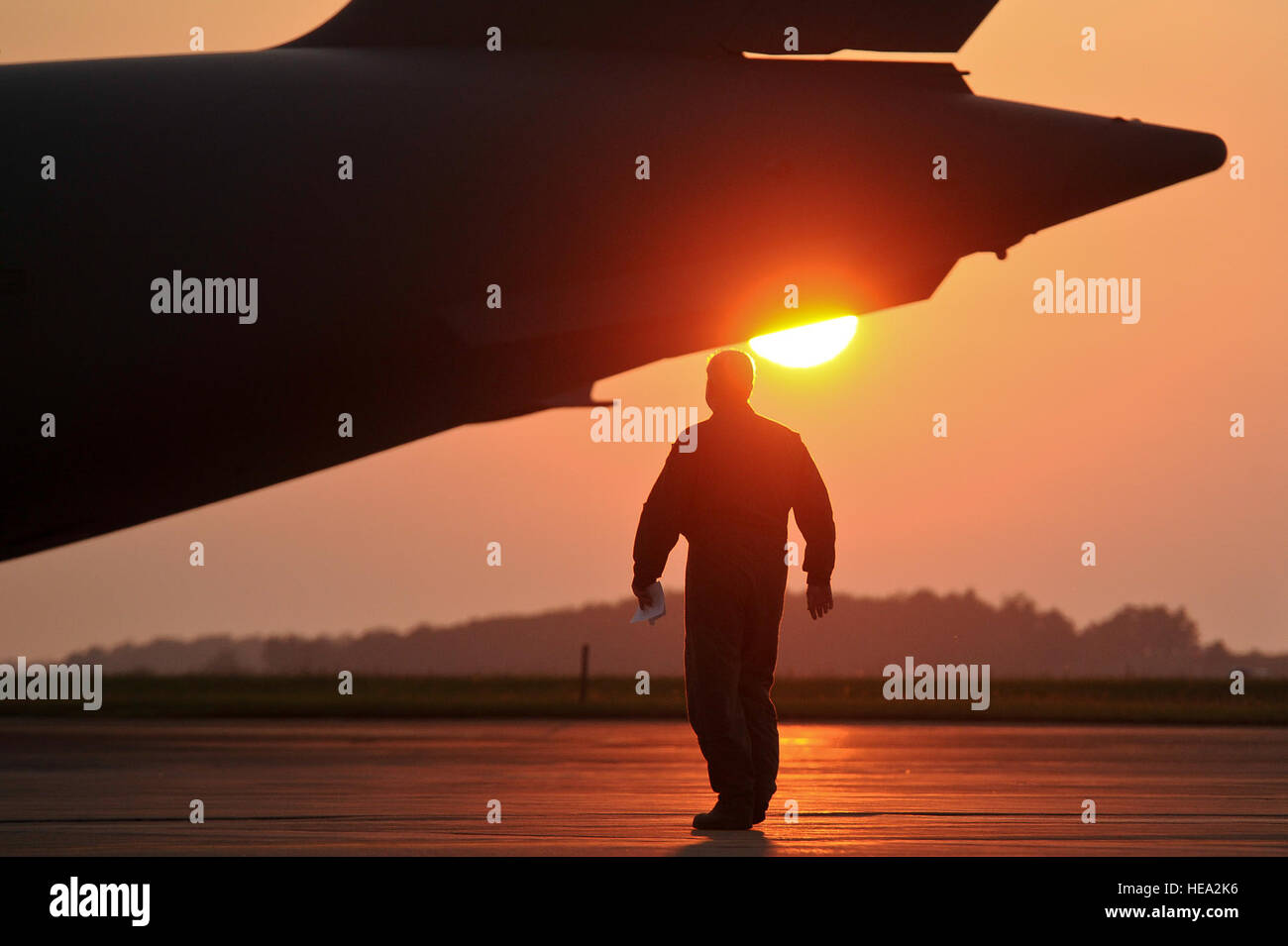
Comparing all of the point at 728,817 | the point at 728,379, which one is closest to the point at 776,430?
the point at 728,379

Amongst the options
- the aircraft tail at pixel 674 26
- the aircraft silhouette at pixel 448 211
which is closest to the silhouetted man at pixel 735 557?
the aircraft silhouette at pixel 448 211

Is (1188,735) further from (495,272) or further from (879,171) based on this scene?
Answer: (495,272)

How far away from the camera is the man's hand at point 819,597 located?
771 cm

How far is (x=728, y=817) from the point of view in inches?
283

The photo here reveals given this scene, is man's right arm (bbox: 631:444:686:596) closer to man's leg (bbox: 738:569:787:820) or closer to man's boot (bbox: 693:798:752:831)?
man's leg (bbox: 738:569:787:820)

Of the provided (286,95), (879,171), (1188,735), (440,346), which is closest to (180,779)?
(440,346)

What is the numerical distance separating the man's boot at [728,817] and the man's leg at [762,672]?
0.92 feet

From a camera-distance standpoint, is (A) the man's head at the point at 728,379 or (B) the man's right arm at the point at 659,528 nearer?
(B) the man's right arm at the point at 659,528

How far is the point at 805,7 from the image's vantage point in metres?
8.67

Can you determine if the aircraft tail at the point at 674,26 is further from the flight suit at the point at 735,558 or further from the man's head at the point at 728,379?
the flight suit at the point at 735,558

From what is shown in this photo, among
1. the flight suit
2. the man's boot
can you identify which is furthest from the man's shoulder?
the man's boot

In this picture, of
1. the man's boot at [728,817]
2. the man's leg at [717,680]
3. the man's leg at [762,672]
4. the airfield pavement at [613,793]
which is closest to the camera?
the airfield pavement at [613,793]
